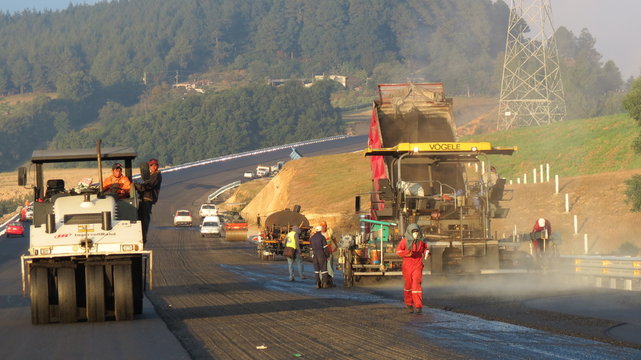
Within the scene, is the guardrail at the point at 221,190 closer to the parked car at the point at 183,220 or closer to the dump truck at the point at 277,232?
the parked car at the point at 183,220

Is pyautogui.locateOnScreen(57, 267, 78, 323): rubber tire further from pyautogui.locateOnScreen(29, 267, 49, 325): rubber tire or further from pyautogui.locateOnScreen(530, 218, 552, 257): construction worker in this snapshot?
pyautogui.locateOnScreen(530, 218, 552, 257): construction worker

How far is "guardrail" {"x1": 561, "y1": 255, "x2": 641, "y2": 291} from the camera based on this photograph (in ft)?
83.4

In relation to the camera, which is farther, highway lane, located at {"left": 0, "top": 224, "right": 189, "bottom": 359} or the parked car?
the parked car

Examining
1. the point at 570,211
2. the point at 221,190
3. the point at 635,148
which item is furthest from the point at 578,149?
the point at 221,190

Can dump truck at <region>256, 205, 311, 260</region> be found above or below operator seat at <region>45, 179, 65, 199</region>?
below

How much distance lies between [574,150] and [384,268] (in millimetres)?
48891

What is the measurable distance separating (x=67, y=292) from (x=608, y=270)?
45.6ft

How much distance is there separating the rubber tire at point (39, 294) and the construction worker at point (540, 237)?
1271cm

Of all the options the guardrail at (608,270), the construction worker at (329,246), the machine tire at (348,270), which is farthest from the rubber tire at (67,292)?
the guardrail at (608,270)

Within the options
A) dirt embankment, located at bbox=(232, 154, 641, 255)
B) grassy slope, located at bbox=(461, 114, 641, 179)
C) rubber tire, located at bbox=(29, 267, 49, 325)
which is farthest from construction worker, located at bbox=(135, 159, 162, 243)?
grassy slope, located at bbox=(461, 114, 641, 179)

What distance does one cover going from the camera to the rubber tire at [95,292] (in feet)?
62.7

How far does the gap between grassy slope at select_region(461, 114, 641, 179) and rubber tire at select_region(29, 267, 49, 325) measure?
159 ft

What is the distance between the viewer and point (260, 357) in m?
14.5

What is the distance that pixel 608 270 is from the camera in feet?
86.8
